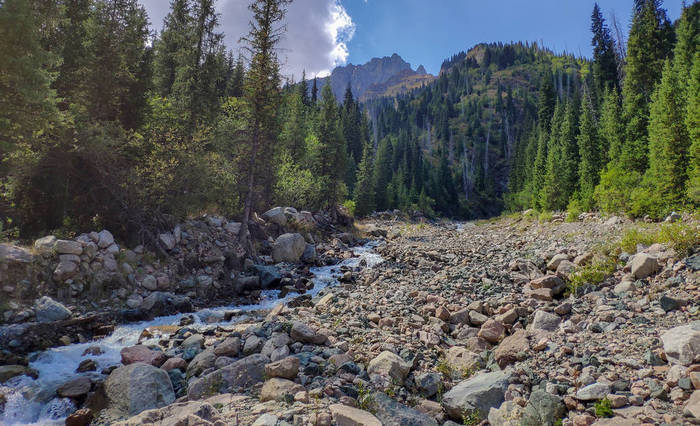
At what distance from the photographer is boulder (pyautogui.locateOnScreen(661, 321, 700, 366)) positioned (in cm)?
422

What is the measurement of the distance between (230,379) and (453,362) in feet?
14.2

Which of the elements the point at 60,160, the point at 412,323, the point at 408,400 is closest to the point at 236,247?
the point at 60,160

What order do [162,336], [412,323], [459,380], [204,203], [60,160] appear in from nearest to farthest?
[459,380], [412,323], [162,336], [60,160], [204,203]

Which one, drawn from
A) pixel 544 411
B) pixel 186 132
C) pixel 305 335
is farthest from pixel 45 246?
pixel 544 411

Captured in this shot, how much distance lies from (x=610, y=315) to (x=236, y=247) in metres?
15.3

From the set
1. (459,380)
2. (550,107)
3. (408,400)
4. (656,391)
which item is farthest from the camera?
(550,107)

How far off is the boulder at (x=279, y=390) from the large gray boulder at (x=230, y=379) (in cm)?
63

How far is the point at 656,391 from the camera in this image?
4004 millimetres

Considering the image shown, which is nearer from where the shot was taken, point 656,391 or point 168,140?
point 656,391

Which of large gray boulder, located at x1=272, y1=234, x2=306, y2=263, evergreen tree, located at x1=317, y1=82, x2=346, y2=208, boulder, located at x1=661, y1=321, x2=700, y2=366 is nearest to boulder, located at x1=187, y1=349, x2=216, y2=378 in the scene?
boulder, located at x1=661, y1=321, x2=700, y2=366

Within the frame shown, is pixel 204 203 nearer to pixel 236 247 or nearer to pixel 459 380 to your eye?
pixel 236 247

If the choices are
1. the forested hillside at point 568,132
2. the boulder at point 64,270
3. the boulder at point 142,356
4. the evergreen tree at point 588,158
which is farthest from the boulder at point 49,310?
the evergreen tree at point 588,158

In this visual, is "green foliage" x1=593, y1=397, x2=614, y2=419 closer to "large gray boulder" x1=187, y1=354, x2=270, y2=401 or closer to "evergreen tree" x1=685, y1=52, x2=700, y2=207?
"large gray boulder" x1=187, y1=354, x2=270, y2=401

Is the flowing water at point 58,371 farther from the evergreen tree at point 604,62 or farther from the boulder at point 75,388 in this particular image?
the evergreen tree at point 604,62
